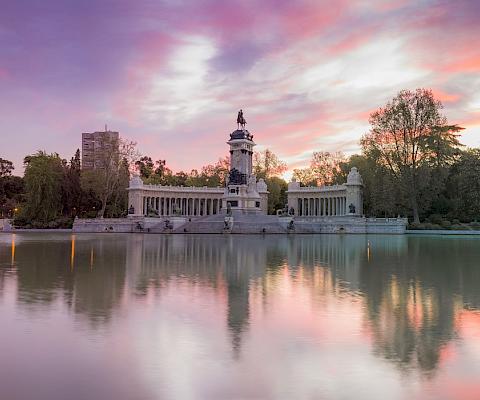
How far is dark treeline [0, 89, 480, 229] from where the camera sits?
64.4 m

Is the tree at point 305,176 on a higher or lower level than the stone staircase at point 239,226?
higher

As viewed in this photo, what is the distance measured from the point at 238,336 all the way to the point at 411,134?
60313mm

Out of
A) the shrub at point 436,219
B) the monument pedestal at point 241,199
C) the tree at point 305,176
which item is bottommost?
the shrub at point 436,219

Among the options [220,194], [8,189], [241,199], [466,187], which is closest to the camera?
[466,187]

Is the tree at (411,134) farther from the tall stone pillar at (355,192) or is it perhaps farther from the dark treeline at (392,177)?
the tall stone pillar at (355,192)

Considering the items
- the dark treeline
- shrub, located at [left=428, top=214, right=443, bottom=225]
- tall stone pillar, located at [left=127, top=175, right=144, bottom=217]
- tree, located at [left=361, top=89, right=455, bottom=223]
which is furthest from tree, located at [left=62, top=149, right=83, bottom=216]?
shrub, located at [left=428, top=214, right=443, bottom=225]

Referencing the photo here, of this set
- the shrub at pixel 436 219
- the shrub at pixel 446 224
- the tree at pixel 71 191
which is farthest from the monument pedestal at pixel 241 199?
the shrub at pixel 446 224

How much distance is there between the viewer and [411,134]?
6512 cm

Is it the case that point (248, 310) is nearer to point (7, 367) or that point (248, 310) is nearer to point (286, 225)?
point (7, 367)

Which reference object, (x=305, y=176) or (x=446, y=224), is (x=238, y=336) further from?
(x=305, y=176)

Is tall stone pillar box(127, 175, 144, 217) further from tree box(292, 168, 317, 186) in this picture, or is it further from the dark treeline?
tree box(292, 168, 317, 186)

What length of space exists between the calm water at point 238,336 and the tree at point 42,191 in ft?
199

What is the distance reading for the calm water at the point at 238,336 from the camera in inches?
279

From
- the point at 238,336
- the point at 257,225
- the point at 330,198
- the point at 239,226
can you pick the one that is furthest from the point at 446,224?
the point at 238,336
